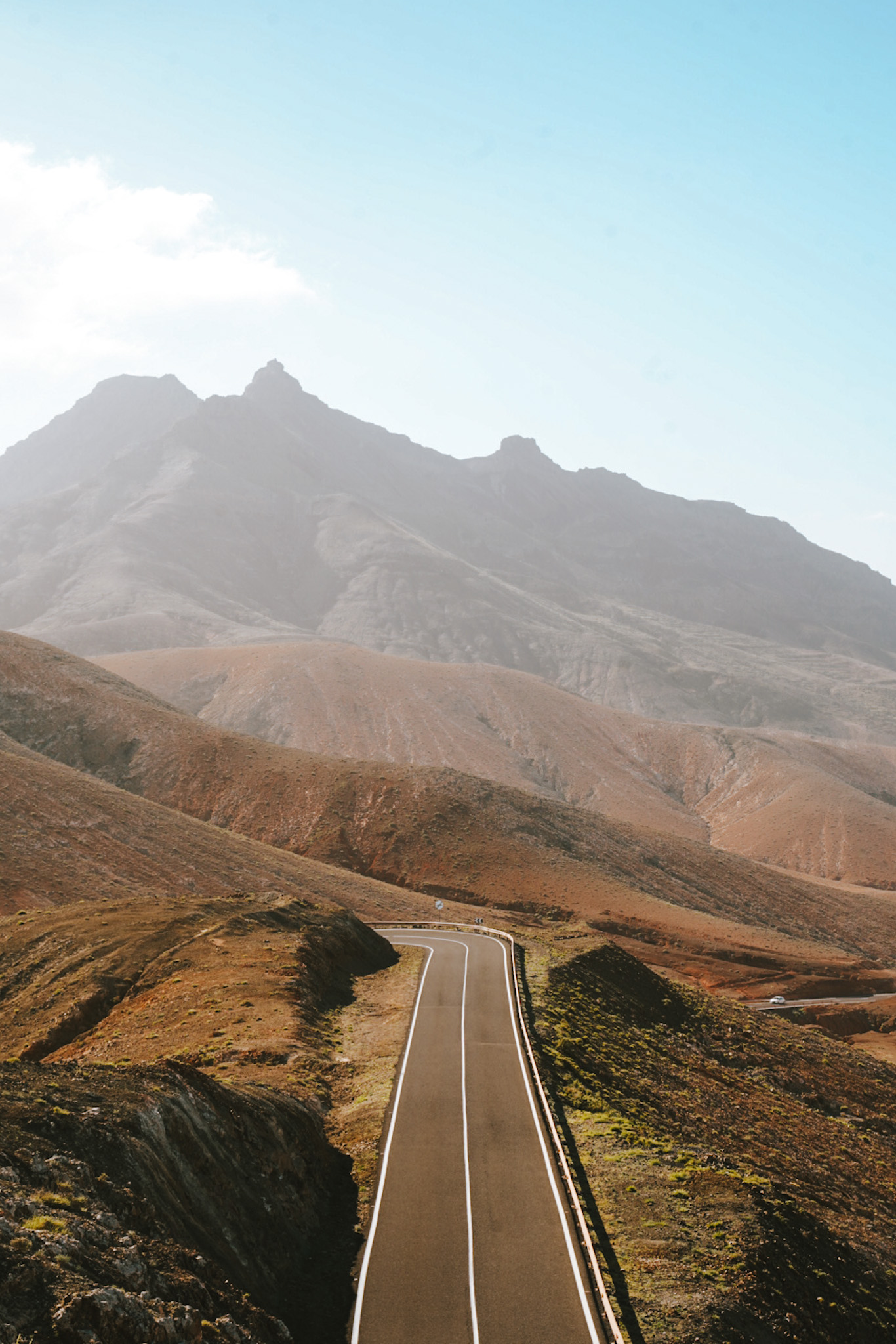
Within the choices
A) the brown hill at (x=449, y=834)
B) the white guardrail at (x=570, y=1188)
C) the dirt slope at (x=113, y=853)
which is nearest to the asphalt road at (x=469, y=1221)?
the white guardrail at (x=570, y=1188)

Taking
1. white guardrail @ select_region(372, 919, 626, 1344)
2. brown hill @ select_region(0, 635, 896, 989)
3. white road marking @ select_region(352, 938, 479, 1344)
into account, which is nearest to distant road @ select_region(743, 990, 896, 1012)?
brown hill @ select_region(0, 635, 896, 989)

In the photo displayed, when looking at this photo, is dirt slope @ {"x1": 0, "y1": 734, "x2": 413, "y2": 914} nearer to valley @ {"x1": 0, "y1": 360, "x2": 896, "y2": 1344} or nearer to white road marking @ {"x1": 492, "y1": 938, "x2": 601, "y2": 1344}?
valley @ {"x1": 0, "y1": 360, "x2": 896, "y2": 1344}

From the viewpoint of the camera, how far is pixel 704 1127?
25719 mm

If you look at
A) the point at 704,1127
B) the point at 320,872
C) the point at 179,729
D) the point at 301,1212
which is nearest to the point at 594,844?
the point at 320,872

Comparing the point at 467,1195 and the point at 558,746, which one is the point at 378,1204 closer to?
the point at 467,1195

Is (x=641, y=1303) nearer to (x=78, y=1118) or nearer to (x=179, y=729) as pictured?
(x=78, y=1118)

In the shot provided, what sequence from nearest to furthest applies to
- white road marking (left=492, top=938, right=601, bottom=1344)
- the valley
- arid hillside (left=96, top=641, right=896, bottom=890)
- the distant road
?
the valley < white road marking (left=492, top=938, right=601, bottom=1344) < the distant road < arid hillside (left=96, top=641, right=896, bottom=890)

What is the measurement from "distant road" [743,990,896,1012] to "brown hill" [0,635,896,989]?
3.84 metres

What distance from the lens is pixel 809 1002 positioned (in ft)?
191

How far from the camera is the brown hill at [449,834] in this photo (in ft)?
224

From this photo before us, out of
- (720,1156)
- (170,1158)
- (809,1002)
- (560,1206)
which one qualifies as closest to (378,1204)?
Result: (560,1206)

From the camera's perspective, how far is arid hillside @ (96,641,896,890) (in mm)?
113812

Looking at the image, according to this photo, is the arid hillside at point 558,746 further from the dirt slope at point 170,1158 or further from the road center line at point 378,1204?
the road center line at point 378,1204

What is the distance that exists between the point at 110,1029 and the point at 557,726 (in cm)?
11740
